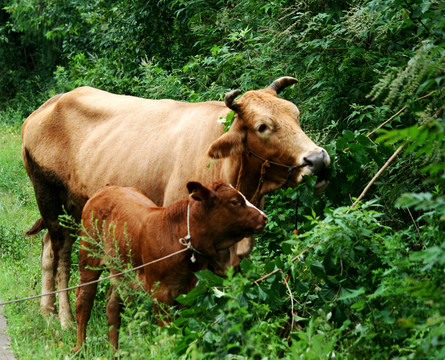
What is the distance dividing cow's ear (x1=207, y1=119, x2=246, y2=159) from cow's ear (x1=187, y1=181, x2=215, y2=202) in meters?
0.62

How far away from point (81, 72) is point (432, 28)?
9649mm

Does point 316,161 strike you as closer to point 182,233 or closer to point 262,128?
point 262,128

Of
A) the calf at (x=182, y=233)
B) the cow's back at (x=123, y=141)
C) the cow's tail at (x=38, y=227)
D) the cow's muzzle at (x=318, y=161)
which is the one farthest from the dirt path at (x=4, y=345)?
the cow's muzzle at (x=318, y=161)

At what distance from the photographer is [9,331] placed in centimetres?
640

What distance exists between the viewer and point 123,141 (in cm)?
→ 696

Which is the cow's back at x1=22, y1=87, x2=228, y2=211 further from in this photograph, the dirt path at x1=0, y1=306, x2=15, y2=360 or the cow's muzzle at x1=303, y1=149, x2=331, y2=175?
the dirt path at x1=0, y1=306, x2=15, y2=360

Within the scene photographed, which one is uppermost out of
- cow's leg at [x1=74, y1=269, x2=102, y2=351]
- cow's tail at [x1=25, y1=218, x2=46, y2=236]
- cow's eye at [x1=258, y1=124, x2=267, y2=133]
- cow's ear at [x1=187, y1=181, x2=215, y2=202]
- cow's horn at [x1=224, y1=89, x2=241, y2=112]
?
cow's horn at [x1=224, y1=89, x2=241, y2=112]

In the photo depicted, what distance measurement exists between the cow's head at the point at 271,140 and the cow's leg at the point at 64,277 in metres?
2.86

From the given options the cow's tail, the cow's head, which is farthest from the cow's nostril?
the cow's tail

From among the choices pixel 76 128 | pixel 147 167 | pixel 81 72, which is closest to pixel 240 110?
pixel 147 167

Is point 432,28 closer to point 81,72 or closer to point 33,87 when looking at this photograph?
point 81,72

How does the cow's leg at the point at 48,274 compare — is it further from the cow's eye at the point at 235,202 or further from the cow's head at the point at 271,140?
the cow's eye at the point at 235,202

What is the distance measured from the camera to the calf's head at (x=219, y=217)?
482cm

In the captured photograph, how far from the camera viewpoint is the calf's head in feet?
15.8
